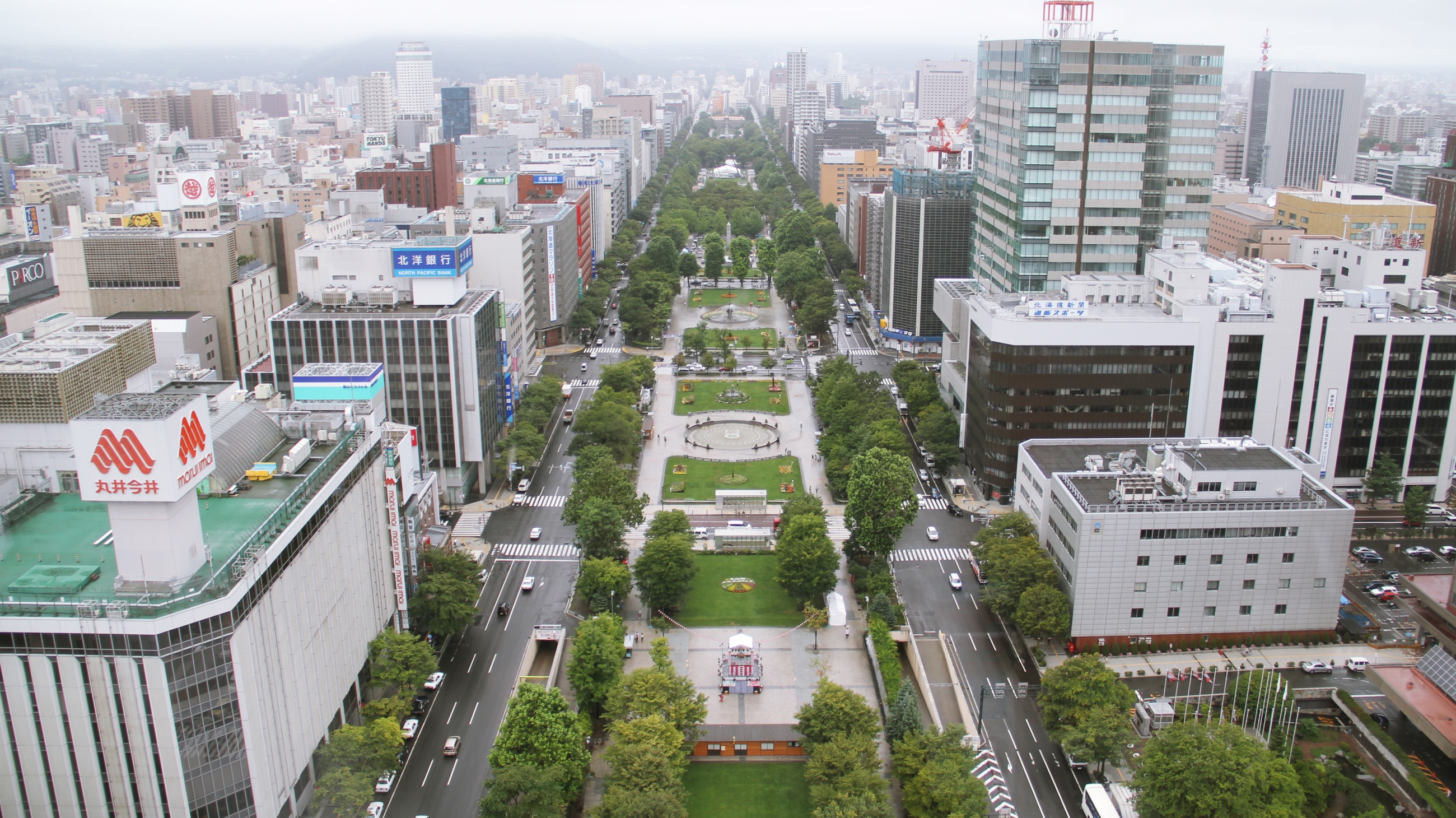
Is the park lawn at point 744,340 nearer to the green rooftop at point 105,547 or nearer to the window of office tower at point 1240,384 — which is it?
the window of office tower at point 1240,384

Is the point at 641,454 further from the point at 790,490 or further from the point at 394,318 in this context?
the point at 394,318

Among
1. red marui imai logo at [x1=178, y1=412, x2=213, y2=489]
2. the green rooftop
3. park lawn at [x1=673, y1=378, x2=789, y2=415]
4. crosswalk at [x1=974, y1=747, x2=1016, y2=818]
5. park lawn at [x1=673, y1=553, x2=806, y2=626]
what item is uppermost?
red marui imai logo at [x1=178, y1=412, x2=213, y2=489]

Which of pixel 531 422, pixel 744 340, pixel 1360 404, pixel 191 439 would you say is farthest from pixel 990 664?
pixel 744 340

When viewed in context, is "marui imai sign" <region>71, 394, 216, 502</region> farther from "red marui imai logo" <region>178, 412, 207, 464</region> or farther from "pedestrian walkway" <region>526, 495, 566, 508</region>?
"pedestrian walkway" <region>526, 495, 566, 508</region>

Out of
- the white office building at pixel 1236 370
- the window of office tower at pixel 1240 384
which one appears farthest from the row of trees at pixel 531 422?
the window of office tower at pixel 1240 384

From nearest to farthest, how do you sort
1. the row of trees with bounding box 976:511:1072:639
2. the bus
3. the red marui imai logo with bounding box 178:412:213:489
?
the red marui imai logo with bounding box 178:412:213:489, the bus, the row of trees with bounding box 976:511:1072:639

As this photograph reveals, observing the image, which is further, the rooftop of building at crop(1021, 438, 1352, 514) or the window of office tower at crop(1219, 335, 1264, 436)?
the window of office tower at crop(1219, 335, 1264, 436)

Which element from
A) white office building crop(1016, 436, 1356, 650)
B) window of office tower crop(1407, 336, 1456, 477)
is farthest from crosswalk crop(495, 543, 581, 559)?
window of office tower crop(1407, 336, 1456, 477)

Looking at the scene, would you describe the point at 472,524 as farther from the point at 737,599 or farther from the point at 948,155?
the point at 948,155
